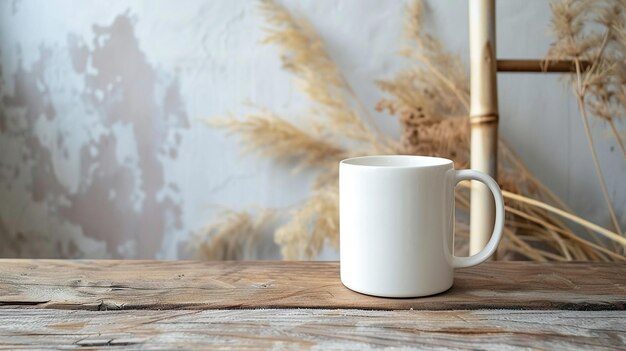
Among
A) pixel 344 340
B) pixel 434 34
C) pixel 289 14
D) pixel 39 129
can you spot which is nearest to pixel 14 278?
pixel 344 340

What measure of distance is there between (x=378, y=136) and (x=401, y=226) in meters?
0.49

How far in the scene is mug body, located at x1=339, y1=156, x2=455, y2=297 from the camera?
1.64ft

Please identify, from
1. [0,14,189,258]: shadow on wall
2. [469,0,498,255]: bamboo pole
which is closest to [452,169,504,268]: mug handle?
[469,0,498,255]: bamboo pole

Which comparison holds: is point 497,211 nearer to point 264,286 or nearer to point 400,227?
point 400,227

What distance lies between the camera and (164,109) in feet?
3.30

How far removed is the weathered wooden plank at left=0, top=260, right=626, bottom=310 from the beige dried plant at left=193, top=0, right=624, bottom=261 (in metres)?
0.27

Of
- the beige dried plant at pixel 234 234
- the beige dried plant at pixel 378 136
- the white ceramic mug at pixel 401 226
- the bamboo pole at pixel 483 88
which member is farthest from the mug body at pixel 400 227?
the beige dried plant at pixel 234 234

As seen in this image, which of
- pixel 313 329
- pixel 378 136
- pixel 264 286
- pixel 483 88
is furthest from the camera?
pixel 378 136

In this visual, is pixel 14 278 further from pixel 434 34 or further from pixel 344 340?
pixel 434 34

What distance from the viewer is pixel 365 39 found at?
969 mm

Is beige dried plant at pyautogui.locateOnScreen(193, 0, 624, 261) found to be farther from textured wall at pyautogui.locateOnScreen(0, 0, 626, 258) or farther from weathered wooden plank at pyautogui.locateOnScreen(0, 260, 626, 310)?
weathered wooden plank at pyautogui.locateOnScreen(0, 260, 626, 310)

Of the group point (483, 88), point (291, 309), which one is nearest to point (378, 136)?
point (483, 88)

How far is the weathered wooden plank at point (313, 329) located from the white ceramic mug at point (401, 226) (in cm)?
4

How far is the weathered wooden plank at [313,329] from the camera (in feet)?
1.36
